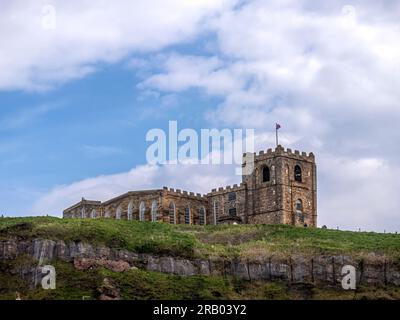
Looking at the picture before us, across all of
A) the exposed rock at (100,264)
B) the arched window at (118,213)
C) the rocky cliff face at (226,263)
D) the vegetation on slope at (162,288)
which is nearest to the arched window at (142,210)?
the arched window at (118,213)

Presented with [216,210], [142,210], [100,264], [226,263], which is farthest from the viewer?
[216,210]

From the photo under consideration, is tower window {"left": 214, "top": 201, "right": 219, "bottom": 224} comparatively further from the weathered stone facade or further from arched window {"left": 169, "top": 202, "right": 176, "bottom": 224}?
arched window {"left": 169, "top": 202, "right": 176, "bottom": 224}

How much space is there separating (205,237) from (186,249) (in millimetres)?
8791

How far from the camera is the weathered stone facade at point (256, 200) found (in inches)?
4341

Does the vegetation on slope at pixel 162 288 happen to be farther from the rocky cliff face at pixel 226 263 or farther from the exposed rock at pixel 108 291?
the rocky cliff face at pixel 226 263

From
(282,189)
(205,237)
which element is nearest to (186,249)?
(205,237)

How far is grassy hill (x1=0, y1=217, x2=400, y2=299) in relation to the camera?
79.1 metres

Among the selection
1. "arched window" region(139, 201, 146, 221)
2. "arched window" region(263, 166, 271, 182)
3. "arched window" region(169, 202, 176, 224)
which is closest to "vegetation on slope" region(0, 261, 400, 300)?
"arched window" region(169, 202, 176, 224)

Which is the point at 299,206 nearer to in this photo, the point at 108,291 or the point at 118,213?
the point at 118,213

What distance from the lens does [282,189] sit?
109812mm
